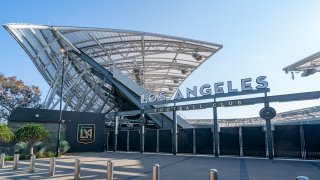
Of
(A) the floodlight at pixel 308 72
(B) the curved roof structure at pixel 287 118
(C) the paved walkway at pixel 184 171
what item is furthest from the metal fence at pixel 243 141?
(B) the curved roof structure at pixel 287 118

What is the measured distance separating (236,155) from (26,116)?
20.5 meters

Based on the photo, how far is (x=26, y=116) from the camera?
1012 inches

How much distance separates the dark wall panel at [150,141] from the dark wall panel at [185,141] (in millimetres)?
3059

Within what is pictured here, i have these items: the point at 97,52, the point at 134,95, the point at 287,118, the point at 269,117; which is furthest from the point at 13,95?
the point at 287,118

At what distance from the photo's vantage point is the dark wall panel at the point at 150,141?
88.5 ft

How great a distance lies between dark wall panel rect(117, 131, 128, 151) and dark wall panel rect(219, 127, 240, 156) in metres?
11.9

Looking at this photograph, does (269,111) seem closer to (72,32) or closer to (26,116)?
(26,116)

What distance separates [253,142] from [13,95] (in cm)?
3738

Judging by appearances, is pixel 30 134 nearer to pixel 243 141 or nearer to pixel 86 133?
pixel 86 133

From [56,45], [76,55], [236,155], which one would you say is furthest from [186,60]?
[236,155]

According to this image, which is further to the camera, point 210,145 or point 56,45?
point 56,45

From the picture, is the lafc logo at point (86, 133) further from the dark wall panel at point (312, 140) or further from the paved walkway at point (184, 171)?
the dark wall panel at point (312, 140)

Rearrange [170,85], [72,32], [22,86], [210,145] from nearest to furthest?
[210,145], [72,32], [22,86], [170,85]

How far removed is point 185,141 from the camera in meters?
24.8
